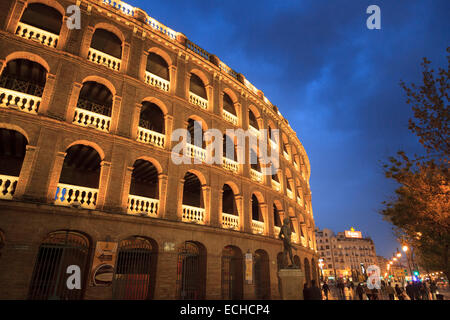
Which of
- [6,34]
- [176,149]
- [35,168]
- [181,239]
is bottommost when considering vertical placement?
[181,239]

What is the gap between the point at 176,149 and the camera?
14.5 m

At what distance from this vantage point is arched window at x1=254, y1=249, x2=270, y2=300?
17000 millimetres

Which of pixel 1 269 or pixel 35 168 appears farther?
pixel 35 168

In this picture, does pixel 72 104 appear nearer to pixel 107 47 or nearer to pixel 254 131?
pixel 107 47

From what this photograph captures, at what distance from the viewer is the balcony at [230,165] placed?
17.0 metres

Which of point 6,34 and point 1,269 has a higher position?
point 6,34

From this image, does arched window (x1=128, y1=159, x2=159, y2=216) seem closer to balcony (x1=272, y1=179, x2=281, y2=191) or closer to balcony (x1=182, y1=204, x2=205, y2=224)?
balcony (x1=182, y1=204, x2=205, y2=224)

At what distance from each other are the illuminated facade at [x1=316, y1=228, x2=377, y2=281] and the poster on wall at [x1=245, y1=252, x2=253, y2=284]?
9818 cm
